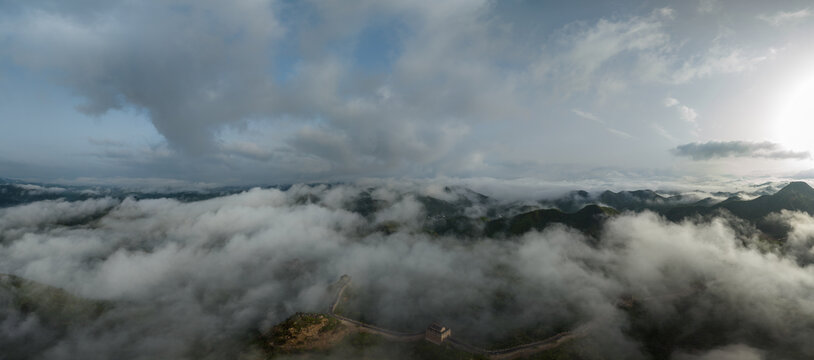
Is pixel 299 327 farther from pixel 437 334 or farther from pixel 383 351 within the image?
pixel 437 334

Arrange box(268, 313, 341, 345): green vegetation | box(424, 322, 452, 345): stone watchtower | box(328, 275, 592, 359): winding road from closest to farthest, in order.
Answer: box(328, 275, 592, 359): winding road
box(424, 322, 452, 345): stone watchtower
box(268, 313, 341, 345): green vegetation

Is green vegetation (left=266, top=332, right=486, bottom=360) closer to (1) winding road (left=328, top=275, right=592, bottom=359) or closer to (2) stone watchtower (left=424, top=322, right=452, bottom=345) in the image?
(2) stone watchtower (left=424, top=322, right=452, bottom=345)

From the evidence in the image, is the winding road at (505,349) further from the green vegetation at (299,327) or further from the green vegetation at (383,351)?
the green vegetation at (299,327)

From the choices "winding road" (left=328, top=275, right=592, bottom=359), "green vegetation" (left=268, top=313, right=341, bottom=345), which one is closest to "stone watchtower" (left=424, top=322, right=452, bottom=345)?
"winding road" (left=328, top=275, right=592, bottom=359)

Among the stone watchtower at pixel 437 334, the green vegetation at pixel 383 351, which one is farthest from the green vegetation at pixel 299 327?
the stone watchtower at pixel 437 334

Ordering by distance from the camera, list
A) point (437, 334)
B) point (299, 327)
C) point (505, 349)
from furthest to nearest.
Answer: point (299, 327) → point (437, 334) → point (505, 349)

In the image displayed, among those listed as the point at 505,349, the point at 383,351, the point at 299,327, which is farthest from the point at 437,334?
the point at 299,327

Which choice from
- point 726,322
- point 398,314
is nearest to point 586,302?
point 726,322

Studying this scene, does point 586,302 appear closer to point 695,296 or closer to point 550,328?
point 550,328
